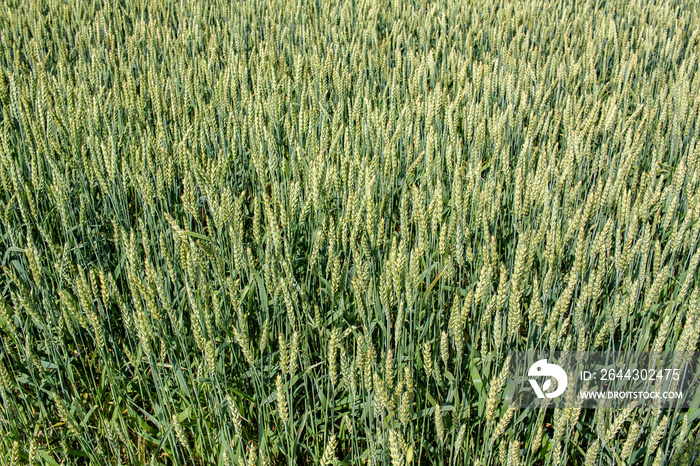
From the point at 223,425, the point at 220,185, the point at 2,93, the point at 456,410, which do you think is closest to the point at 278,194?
the point at 220,185

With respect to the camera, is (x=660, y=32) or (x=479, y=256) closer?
(x=479, y=256)

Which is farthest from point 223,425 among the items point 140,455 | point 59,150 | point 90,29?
point 90,29

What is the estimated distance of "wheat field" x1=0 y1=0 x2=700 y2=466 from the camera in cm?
116

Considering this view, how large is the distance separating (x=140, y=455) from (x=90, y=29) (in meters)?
3.12

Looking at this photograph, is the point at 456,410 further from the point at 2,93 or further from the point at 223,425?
the point at 2,93

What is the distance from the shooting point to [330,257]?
1.38 m

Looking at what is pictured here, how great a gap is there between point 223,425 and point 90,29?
3293 mm

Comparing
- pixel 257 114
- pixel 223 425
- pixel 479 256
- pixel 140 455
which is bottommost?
pixel 140 455

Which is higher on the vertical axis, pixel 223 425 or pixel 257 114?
pixel 257 114

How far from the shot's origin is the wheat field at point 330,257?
1.16 meters

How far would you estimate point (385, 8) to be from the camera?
14.4 ft

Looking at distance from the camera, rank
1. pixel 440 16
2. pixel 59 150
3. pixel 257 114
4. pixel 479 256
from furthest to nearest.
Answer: pixel 440 16 → pixel 257 114 → pixel 59 150 → pixel 479 256

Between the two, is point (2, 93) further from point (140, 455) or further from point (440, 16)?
point (440, 16)

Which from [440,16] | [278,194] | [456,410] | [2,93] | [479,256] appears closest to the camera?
[456,410]
